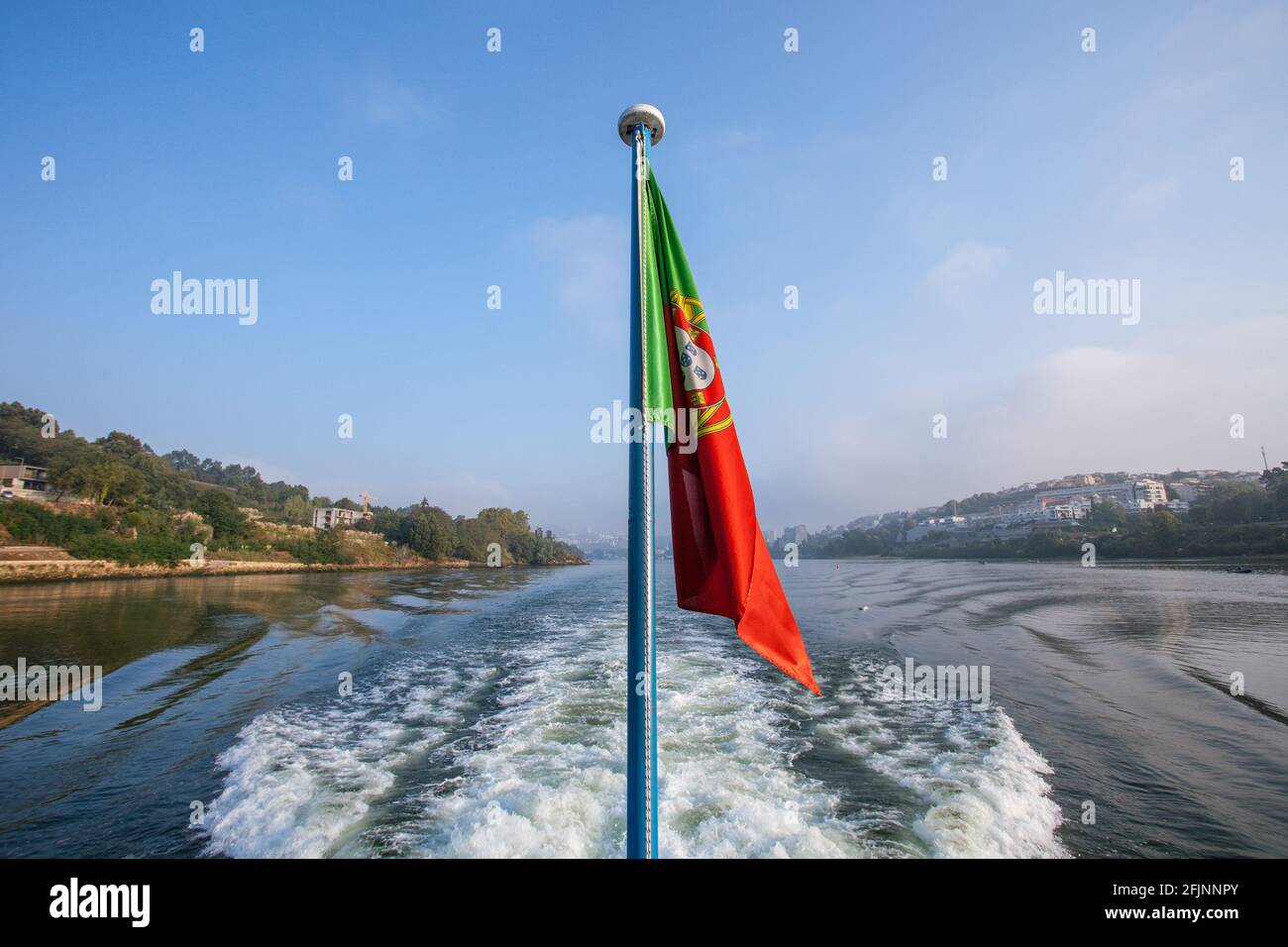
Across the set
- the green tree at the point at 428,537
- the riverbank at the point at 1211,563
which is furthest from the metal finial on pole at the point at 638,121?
the green tree at the point at 428,537

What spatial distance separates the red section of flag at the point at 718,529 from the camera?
104 inches

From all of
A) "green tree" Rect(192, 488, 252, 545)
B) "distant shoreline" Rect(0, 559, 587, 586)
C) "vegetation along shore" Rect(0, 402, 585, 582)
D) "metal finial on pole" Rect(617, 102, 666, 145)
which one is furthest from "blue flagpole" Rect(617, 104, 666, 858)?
"green tree" Rect(192, 488, 252, 545)

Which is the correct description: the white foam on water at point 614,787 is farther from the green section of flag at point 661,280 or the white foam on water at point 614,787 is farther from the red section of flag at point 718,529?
the green section of flag at point 661,280

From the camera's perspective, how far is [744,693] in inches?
363

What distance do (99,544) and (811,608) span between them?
150ft

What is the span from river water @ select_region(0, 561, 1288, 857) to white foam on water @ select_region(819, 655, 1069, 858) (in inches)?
1.4

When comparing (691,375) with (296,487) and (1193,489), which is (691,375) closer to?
(1193,489)

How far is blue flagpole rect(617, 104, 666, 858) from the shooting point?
2.19 m

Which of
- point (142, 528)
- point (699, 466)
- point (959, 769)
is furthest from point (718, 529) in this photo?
point (142, 528)

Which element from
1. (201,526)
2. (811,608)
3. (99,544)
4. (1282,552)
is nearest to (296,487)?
(201,526)

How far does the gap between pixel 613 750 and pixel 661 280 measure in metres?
5.78

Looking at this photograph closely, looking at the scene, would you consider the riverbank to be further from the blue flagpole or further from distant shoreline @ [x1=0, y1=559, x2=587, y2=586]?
distant shoreline @ [x1=0, y1=559, x2=587, y2=586]

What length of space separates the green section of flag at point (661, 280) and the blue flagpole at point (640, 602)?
0.42ft

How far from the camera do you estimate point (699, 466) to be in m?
2.77
